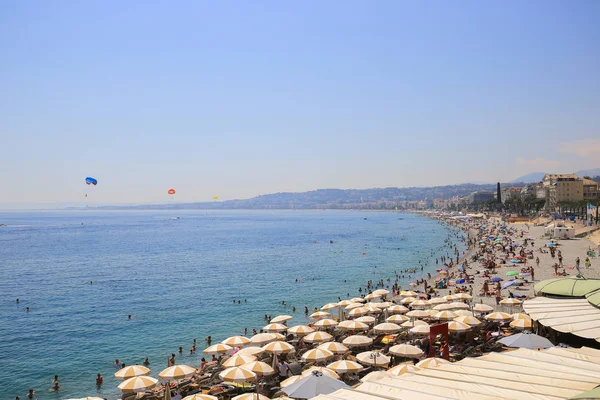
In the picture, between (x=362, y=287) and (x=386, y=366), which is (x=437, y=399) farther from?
(x=362, y=287)

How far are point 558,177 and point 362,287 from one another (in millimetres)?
102427

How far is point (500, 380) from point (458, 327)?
10226mm

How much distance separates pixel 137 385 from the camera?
14.0 meters

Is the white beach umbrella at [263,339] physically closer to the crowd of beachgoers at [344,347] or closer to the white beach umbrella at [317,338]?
the crowd of beachgoers at [344,347]

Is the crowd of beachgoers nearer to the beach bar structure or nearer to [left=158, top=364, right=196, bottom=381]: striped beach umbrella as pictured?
[left=158, top=364, right=196, bottom=381]: striped beach umbrella

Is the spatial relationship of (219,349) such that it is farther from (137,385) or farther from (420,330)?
(420,330)

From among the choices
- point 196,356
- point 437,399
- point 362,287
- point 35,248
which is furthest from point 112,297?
point 35,248

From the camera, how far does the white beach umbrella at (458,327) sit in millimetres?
17312

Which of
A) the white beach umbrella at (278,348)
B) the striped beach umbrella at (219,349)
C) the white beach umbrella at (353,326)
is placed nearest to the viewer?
the white beach umbrella at (278,348)

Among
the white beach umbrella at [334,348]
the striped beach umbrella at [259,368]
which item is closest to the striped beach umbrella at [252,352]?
the striped beach umbrella at [259,368]

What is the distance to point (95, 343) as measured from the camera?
79.7ft

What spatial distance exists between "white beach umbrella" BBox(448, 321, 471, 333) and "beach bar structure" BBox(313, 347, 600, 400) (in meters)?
7.86

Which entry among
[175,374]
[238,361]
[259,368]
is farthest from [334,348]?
[175,374]

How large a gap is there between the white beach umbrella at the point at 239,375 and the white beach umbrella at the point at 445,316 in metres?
8.79
